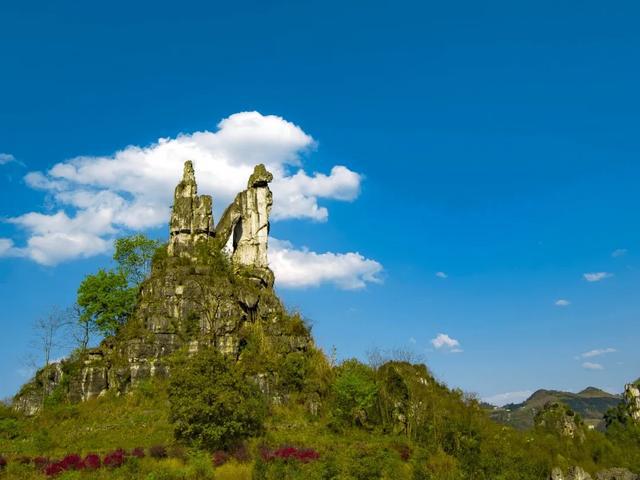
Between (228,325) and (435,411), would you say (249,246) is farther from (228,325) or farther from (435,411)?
(435,411)

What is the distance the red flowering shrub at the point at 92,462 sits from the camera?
29.5m

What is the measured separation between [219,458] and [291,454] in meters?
3.96

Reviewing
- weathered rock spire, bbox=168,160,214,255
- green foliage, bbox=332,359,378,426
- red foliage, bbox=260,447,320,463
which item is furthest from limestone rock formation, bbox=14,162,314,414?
red foliage, bbox=260,447,320,463

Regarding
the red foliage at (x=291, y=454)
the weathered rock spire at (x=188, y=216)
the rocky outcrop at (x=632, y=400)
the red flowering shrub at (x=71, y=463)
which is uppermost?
the weathered rock spire at (x=188, y=216)

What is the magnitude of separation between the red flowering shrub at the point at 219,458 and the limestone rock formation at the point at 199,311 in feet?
48.4

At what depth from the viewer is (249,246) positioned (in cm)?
6153

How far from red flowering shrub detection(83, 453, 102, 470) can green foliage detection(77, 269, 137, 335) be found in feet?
89.5

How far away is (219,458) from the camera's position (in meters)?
30.8

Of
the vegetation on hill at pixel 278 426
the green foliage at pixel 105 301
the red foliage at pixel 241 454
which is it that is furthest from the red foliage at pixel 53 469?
the green foliage at pixel 105 301

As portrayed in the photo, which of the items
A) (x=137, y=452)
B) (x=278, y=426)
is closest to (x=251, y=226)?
(x=278, y=426)

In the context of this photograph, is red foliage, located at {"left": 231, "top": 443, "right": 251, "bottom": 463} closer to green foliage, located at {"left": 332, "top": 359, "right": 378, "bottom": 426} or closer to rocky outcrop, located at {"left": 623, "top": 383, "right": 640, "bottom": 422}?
green foliage, located at {"left": 332, "top": 359, "right": 378, "bottom": 426}

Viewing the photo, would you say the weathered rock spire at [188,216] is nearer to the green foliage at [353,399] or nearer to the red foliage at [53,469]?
the green foliage at [353,399]

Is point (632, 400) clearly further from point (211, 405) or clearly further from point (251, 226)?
point (211, 405)

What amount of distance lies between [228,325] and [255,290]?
18.9ft
